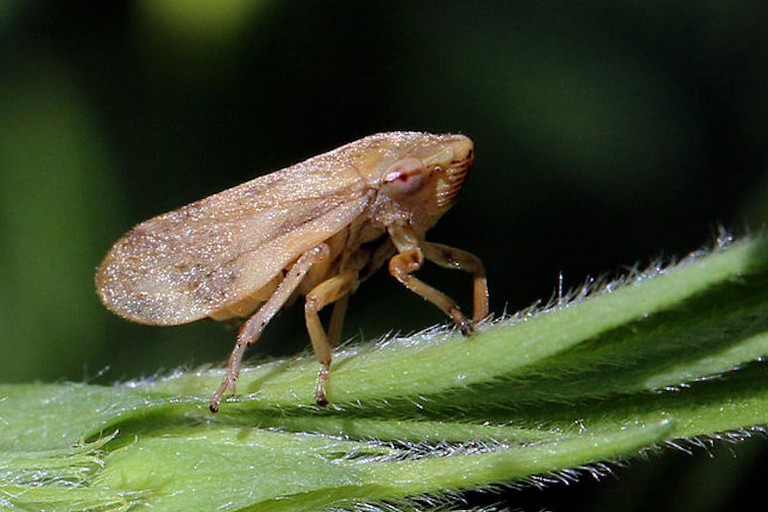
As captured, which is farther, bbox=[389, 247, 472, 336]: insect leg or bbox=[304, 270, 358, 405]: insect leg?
bbox=[389, 247, 472, 336]: insect leg

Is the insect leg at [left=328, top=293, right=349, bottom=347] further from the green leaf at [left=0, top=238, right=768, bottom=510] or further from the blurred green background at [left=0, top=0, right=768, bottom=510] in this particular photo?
the blurred green background at [left=0, top=0, right=768, bottom=510]

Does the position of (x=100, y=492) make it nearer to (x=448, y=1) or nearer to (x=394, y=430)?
(x=394, y=430)

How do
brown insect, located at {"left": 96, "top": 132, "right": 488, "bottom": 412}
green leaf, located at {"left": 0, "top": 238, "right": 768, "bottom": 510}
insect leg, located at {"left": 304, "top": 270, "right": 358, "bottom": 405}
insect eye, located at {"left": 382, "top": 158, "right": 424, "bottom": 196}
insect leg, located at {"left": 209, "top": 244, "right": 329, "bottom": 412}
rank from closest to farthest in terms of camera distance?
green leaf, located at {"left": 0, "top": 238, "right": 768, "bottom": 510}
insect leg, located at {"left": 304, "top": 270, "right": 358, "bottom": 405}
insect leg, located at {"left": 209, "top": 244, "right": 329, "bottom": 412}
brown insect, located at {"left": 96, "top": 132, "right": 488, "bottom": 412}
insect eye, located at {"left": 382, "top": 158, "right": 424, "bottom": 196}

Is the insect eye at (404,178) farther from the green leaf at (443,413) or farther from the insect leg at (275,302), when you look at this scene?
the green leaf at (443,413)

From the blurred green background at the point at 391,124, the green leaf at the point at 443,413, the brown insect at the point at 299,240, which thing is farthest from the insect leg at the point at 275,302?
the blurred green background at the point at 391,124

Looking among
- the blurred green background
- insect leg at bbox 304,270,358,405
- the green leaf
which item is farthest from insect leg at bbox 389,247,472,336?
the blurred green background

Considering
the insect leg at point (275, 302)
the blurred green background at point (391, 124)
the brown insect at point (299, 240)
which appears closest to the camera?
the insect leg at point (275, 302)

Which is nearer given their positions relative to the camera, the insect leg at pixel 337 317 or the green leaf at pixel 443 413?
the green leaf at pixel 443 413

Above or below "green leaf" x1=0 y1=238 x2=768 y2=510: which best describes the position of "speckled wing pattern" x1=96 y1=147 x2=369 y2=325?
above
